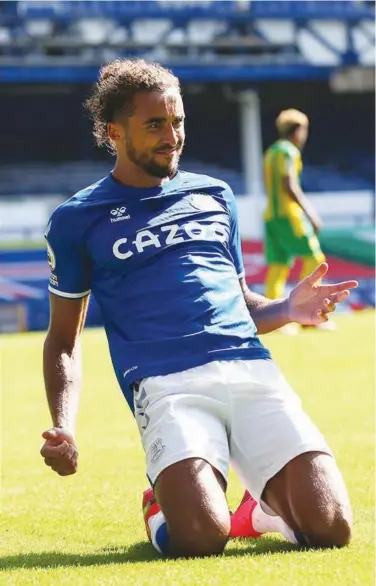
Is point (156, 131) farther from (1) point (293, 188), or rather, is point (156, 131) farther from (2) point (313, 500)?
(1) point (293, 188)

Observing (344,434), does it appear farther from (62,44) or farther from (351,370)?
(62,44)

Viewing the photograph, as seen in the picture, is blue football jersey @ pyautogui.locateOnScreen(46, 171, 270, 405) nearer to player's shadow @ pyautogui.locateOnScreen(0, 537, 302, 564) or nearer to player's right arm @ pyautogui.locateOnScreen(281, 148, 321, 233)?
player's shadow @ pyautogui.locateOnScreen(0, 537, 302, 564)

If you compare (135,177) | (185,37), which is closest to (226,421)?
(135,177)

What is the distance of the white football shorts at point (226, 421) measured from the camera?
181 inches

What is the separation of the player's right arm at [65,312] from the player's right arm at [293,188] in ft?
31.3

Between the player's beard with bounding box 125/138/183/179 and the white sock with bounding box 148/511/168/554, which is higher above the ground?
the player's beard with bounding box 125/138/183/179

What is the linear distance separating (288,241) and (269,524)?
10.7 m

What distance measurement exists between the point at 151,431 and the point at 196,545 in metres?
0.49

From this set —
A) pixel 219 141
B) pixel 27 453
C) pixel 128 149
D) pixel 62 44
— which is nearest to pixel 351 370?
pixel 27 453

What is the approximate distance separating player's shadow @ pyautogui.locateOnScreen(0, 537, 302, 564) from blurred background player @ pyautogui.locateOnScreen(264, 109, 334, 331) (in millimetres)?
9857

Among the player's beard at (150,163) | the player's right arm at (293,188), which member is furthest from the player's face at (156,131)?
the player's right arm at (293,188)

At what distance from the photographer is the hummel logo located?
4.88m

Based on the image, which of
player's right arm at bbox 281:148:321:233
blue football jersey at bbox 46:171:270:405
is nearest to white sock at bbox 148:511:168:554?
blue football jersey at bbox 46:171:270:405

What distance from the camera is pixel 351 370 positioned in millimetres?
11375
